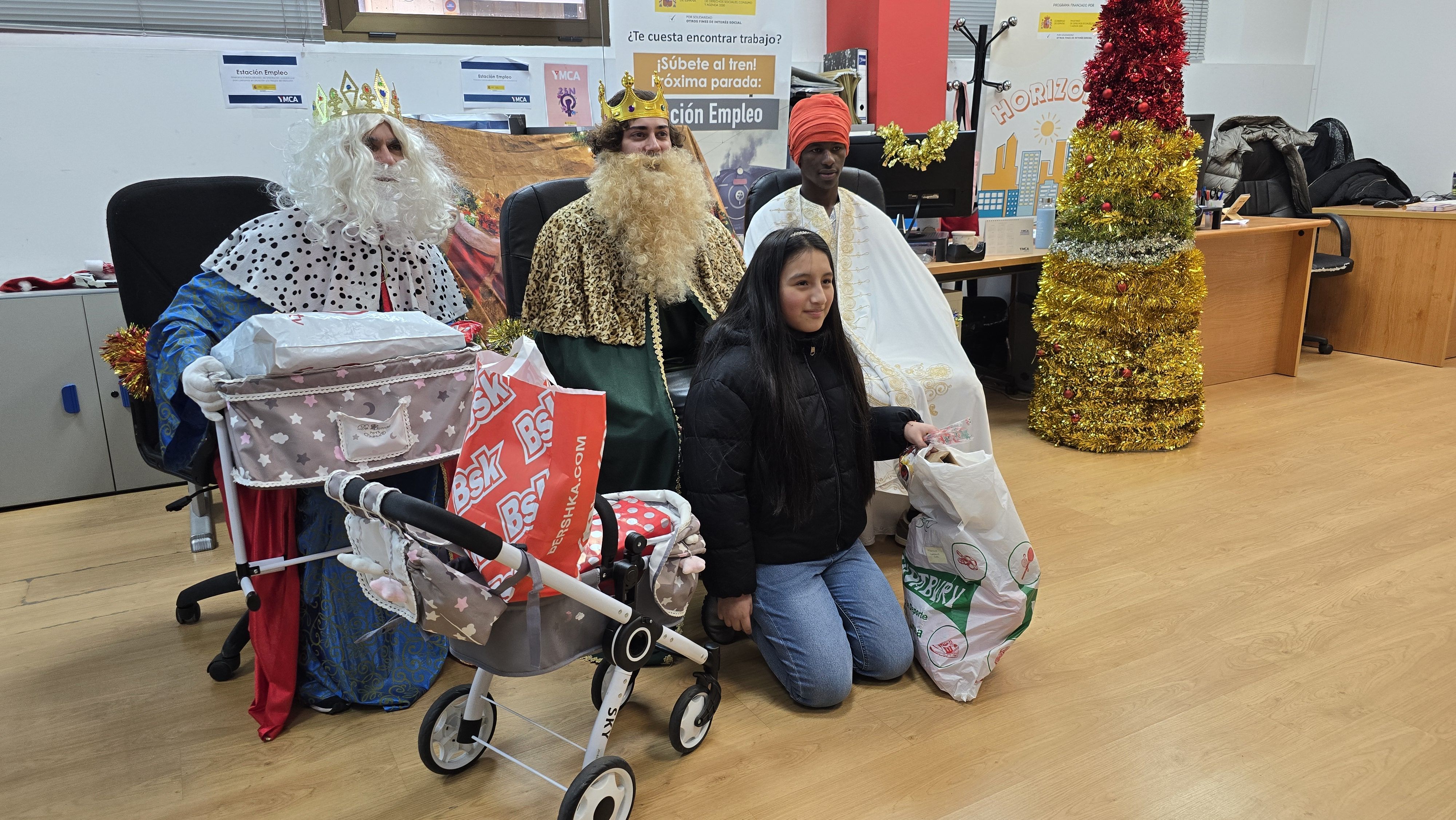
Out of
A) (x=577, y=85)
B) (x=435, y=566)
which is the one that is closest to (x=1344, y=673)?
(x=435, y=566)

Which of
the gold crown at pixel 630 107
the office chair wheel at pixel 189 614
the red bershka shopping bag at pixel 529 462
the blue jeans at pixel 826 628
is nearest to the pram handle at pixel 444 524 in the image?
the red bershka shopping bag at pixel 529 462

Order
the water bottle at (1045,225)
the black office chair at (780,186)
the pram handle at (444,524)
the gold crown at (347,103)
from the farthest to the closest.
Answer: the water bottle at (1045,225), the black office chair at (780,186), the gold crown at (347,103), the pram handle at (444,524)

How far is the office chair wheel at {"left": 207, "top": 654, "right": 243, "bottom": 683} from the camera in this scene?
2.33m

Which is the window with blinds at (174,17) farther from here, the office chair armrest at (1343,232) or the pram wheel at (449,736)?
the office chair armrest at (1343,232)

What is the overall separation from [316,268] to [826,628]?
4.91 feet

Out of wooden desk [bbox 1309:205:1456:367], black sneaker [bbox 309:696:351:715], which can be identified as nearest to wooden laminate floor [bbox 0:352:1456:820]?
black sneaker [bbox 309:696:351:715]

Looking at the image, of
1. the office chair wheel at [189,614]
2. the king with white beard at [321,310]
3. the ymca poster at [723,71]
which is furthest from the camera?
the ymca poster at [723,71]

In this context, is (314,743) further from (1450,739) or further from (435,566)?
(1450,739)

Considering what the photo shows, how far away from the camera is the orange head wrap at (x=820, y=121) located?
3.04 m

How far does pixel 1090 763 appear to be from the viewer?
1932mm

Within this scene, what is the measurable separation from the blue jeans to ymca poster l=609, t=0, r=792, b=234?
9.62 feet

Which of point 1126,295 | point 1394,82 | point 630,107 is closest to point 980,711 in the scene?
point 630,107

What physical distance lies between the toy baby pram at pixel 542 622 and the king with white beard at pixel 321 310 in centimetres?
42

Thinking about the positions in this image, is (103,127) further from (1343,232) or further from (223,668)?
(1343,232)
